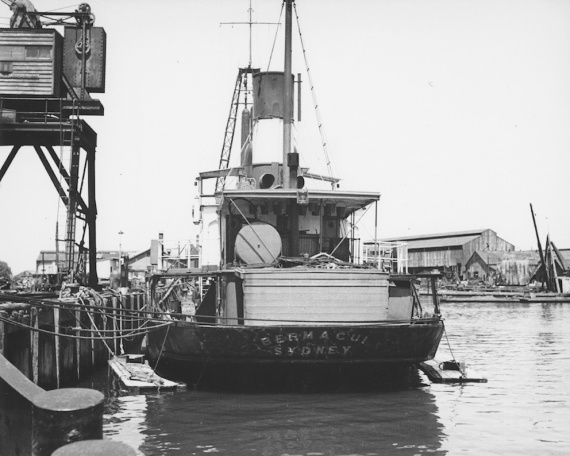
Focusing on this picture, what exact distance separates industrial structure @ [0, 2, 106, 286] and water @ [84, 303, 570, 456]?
10612mm

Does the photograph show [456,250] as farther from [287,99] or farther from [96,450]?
[96,450]

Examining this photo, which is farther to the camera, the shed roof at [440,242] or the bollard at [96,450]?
the shed roof at [440,242]

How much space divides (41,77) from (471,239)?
72294 millimetres

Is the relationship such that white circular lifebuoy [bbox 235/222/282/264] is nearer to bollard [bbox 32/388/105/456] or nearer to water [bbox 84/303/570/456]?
water [bbox 84/303/570/456]

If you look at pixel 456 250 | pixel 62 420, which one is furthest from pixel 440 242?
pixel 62 420

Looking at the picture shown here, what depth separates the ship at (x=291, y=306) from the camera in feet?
41.9

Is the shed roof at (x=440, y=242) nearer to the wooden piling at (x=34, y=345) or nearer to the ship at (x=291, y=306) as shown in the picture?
the ship at (x=291, y=306)

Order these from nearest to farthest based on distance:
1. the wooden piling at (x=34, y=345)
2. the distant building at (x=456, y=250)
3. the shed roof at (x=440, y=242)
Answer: the wooden piling at (x=34, y=345)
the distant building at (x=456, y=250)
the shed roof at (x=440, y=242)

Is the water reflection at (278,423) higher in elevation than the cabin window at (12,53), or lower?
lower

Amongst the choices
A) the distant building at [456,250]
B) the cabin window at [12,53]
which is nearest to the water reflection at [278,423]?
the cabin window at [12,53]

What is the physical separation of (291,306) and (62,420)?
8.36 m

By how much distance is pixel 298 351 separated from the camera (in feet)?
41.8

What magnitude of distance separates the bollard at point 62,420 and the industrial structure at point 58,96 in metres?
17.6

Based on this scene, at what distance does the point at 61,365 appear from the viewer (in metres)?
15.2
